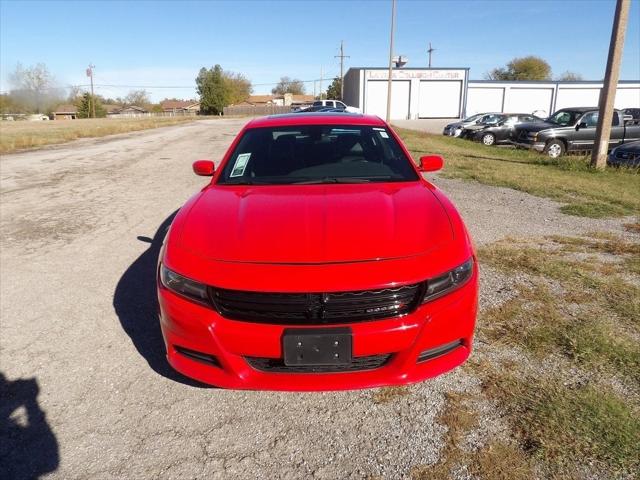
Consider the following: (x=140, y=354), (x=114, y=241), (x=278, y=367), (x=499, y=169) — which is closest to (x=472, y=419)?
(x=278, y=367)

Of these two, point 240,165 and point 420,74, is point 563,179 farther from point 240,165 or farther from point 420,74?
point 420,74

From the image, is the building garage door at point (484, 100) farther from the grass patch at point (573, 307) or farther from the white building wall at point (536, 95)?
the grass patch at point (573, 307)

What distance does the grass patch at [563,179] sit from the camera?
6926mm

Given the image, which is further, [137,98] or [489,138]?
[137,98]

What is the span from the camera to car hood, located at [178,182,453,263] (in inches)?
87.7

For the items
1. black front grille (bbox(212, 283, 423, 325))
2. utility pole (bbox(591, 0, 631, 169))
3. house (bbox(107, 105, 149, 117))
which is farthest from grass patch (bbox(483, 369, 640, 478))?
house (bbox(107, 105, 149, 117))

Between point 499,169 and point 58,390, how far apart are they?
34.5ft

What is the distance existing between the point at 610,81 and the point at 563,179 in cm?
334

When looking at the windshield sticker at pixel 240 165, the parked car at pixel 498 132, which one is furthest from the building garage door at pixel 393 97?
the windshield sticker at pixel 240 165

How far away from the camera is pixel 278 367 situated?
2.16 m

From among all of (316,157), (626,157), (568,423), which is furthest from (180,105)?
(568,423)

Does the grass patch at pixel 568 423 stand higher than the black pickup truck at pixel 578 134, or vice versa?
the black pickup truck at pixel 578 134

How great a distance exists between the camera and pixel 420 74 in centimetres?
4853

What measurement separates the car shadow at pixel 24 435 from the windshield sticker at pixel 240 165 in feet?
6.12
